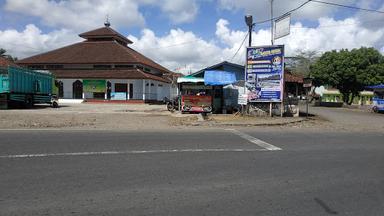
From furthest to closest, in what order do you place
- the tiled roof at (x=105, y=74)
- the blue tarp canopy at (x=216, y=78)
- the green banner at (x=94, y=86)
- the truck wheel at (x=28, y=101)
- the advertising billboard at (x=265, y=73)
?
1. the green banner at (x=94, y=86)
2. the tiled roof at (x=105, y=74)
3. the truck wheel at (x=28, y=101)
4. the blue tarp canopy at (x=216, y=78)
5. the advertising billboard at (x=265, y=73)

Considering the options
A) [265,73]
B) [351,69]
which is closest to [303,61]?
[351,69]

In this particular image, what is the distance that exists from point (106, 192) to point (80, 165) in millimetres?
2339

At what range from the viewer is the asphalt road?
6207mm

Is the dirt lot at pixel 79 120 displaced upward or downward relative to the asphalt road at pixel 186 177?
upward

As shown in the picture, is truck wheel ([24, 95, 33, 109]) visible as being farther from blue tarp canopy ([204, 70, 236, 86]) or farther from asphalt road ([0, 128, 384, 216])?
asphalt road ([0, 128, 384, 216])

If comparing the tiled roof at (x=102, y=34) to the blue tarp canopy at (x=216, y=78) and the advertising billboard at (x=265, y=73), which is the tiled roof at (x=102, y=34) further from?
the advertising billboard at (x=265, y=73)

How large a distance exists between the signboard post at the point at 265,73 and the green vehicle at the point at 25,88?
16.2 metres

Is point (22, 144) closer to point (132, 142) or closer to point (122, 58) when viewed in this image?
point (132, 142)

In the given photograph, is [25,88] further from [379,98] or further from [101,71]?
[379,98]

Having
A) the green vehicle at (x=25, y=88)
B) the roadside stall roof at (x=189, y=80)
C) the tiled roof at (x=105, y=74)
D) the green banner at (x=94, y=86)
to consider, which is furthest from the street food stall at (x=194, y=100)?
the green banner at (x=94, y=86)

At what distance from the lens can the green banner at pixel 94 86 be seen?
164 ft

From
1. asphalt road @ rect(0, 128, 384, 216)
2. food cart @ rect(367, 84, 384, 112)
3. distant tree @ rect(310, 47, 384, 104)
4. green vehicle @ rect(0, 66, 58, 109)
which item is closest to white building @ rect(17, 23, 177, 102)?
green vehicle @ rect(0, 66, 58, 109)

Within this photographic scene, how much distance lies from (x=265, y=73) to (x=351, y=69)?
105 ft

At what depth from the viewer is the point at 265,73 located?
2533 centimetres
